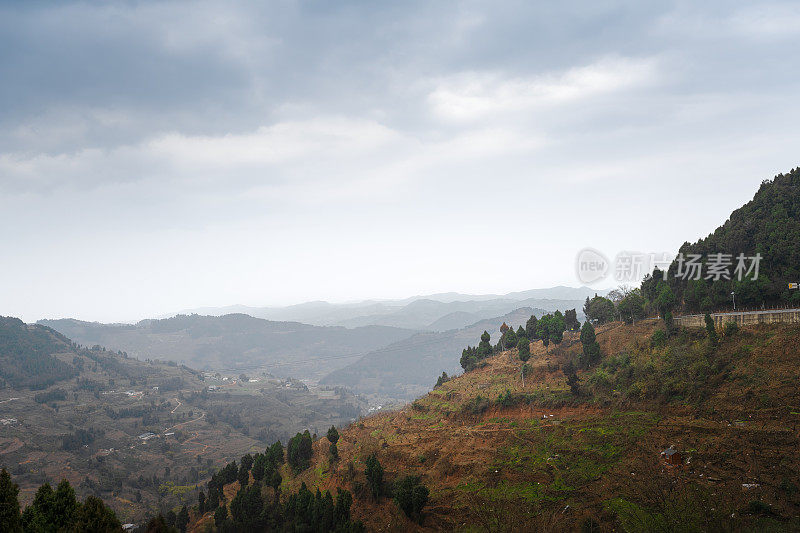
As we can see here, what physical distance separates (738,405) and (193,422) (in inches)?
7666

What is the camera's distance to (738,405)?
32.1m

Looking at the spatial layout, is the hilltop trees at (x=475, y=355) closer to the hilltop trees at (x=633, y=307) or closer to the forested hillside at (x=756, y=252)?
the hilltop trees at (x=633, y=307)

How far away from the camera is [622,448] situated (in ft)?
104

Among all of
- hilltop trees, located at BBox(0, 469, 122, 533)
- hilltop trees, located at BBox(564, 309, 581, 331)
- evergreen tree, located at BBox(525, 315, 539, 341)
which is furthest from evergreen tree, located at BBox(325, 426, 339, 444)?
hilltop trees, located at BBox(564, 309, 581, 331)

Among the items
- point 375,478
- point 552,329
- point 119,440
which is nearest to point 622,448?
point 375,478

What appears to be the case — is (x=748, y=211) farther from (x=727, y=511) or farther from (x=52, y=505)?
(x=52, y=505)

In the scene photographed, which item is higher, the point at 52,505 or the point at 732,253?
the point at 732,253

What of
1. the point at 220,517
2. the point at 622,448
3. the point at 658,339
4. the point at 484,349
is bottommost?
the point at 220,517

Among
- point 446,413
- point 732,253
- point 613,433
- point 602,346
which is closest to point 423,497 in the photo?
point 613,433

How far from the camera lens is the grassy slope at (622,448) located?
2433cm

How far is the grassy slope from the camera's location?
24328 mm

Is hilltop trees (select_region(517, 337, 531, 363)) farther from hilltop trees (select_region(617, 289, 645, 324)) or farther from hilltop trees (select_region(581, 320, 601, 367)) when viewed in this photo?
hilltop trees (select_region(617, 289, 645, 324))

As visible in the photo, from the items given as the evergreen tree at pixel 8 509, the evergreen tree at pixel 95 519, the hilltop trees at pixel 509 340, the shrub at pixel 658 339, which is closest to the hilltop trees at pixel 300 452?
the evergreen tree at pixel 95 519

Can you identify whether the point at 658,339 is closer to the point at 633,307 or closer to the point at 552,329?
the point at 633,307
